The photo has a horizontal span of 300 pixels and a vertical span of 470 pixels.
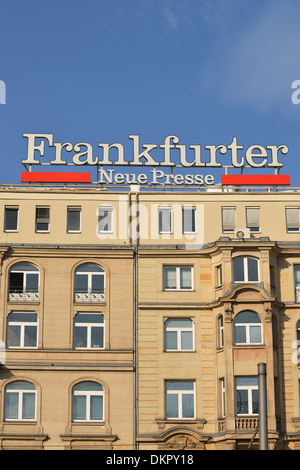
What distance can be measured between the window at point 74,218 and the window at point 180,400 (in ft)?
43.9

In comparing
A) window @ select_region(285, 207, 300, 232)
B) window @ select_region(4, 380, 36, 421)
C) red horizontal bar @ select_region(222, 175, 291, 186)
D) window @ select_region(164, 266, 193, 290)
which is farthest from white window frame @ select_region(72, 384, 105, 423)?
red horizontal bar @ select_region(222, 175, 291, 186)

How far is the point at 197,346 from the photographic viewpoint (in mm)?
66750

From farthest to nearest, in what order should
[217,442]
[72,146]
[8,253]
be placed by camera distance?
[72,146] < [8,253] < [217,442]

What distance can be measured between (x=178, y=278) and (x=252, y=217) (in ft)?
24.1

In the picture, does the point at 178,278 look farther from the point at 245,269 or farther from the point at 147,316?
the point at 245,269

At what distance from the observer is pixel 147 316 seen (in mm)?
67312

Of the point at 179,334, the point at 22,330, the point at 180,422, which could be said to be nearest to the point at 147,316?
the point at 179,334

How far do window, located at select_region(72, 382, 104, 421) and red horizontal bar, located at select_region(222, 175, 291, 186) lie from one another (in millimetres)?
18731

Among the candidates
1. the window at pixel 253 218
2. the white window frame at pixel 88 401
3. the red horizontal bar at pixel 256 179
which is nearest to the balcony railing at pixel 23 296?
the white window frame at pixel 88 401

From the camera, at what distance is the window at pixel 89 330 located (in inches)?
2630

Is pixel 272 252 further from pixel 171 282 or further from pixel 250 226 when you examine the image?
pixel 171 282
